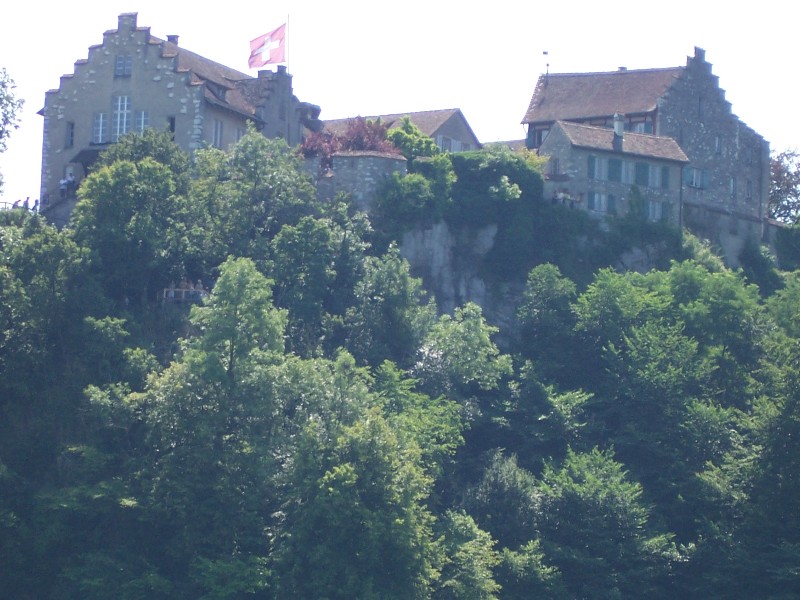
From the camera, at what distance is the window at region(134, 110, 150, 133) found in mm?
75550

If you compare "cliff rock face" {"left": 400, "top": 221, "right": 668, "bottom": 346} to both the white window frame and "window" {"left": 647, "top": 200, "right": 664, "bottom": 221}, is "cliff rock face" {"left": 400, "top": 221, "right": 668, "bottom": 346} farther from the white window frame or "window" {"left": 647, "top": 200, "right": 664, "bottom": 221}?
the white window frame

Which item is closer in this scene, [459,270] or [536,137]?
[459,270]

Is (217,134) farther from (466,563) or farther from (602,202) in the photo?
(466,563)

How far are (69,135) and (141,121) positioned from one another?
3.81 meters

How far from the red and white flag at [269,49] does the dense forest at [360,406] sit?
689 cm

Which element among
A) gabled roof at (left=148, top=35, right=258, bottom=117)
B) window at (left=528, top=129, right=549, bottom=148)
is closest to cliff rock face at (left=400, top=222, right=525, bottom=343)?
gabled roof at (left=148, top=35, right=258, bottom=117)

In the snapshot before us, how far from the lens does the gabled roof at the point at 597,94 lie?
87938 millimetres

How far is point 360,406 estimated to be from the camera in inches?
2315

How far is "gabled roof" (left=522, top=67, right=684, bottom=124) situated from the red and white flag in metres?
16.5

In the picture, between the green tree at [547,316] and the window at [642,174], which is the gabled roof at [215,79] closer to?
the green tree at [547,316]

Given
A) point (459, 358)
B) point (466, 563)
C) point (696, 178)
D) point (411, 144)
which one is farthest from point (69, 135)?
point (696, 178)

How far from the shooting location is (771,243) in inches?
3595

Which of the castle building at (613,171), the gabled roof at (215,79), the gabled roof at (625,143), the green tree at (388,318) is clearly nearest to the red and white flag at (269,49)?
the gabled roof at (215,79)

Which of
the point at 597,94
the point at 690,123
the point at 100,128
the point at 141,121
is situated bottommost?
the point at 100,128
